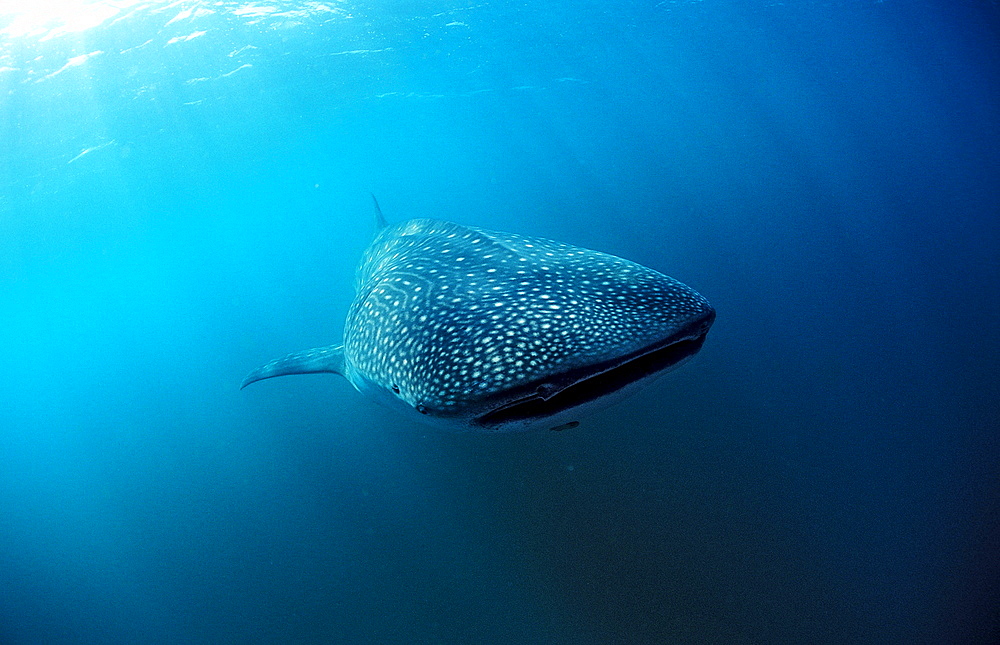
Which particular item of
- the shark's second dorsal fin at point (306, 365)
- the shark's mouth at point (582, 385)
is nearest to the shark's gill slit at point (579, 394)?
the shark's mouth at point (582, 385)

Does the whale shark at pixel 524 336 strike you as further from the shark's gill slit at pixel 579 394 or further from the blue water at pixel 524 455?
the blue water at pixel 524 455

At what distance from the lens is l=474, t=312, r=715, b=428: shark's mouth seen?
2242 mm

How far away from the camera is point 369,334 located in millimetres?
3543

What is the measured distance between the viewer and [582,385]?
2.42 metres

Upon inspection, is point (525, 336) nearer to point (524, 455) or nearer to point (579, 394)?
point (579, 394)

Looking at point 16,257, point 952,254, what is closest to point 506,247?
point 952,254

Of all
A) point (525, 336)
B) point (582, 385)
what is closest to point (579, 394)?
point (582, 385)

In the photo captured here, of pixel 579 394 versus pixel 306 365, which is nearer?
pixel 579 394

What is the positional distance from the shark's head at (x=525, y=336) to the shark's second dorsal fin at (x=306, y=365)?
143 centimetres

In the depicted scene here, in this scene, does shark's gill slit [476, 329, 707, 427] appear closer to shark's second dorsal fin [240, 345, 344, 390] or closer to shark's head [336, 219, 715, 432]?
shark's head [336, 219, 715, 432]

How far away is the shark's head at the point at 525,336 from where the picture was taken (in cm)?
228

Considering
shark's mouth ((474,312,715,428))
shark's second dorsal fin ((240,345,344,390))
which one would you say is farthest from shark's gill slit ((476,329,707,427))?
shark's second dorsal fin ((240,345,344,390))

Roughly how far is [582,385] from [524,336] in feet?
1.32

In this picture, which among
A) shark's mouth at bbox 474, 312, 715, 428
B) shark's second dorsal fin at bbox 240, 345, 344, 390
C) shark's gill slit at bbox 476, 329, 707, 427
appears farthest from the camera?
shark's second dorsal fin at bbox 240, 345, 344, 390
